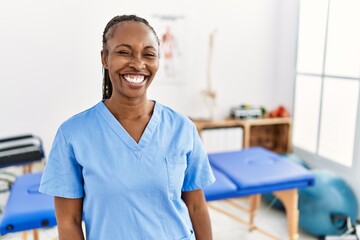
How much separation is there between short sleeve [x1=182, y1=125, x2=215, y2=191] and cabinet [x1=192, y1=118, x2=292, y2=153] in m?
2.03

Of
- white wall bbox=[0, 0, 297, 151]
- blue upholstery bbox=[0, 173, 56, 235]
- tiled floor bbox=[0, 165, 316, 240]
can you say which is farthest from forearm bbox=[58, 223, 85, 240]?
tiled floor bbox=[0, 165, 316, 240]

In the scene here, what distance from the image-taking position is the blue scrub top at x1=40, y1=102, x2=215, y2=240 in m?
0.90

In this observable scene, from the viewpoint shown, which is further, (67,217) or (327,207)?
(327,207)

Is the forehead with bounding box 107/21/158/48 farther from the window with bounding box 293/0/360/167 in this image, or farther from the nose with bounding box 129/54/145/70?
the window with bounding box 293/0/360/167

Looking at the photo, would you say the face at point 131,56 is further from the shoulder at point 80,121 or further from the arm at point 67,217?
the arm at point 67,217

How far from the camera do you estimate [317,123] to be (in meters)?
3.10

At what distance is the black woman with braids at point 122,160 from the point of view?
89 centimetres

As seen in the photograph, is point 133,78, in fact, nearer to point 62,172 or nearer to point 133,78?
point 133,78

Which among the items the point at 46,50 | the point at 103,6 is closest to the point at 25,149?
the point at 46,50

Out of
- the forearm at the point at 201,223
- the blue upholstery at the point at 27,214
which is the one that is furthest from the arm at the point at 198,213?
the blue upholstery at the point at 27,214

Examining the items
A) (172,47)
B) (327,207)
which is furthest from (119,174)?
(172,47)

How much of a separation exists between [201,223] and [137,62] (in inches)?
20.2

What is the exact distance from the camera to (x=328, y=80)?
294cm

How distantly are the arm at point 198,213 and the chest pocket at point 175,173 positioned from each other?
10 cm
